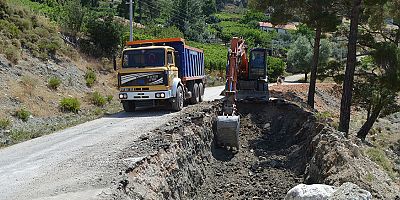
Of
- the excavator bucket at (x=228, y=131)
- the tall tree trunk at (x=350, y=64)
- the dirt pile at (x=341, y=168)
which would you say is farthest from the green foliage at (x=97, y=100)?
the dirt pile at (x=341, y=168)

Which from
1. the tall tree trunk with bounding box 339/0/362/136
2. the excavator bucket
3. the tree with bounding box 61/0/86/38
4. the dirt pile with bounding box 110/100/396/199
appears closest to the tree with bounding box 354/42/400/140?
the tall tree trunk with bounding box 339/0/362/136

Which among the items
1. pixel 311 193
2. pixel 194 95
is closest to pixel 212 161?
pixel 311 193

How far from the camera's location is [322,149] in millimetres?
11352

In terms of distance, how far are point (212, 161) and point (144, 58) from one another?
5.94 meters

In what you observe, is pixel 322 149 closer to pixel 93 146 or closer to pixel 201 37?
pixel 93 146

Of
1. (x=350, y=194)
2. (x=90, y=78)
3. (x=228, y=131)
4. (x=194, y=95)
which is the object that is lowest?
(x=228, y=131)

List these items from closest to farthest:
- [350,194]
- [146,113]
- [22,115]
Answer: [350,194] → [22,115] → [146,113]

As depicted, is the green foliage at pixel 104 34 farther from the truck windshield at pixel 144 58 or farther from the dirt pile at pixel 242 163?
the dirt pile at pixel 242 163

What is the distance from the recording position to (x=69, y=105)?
19969mm

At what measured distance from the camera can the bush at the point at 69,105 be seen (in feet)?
65.3

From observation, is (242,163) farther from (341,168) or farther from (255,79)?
(255,79)

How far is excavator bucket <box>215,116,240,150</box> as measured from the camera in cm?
1401

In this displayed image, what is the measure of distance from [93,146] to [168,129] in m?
2.18

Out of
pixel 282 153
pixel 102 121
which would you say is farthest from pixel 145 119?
pixel 282 153
